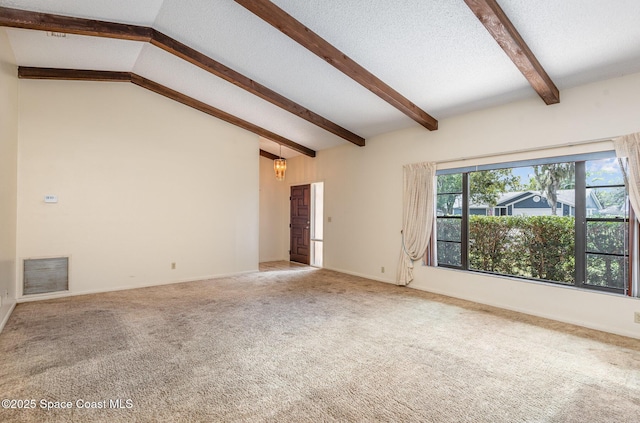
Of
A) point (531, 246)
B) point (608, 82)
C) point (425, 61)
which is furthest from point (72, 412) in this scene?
point (608, 82)

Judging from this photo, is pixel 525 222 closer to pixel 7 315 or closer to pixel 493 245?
pixel 493 245

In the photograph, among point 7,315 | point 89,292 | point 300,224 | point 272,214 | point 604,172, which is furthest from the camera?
point 272,214

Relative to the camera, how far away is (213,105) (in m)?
5.96

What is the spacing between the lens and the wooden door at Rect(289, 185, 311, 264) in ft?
26.1

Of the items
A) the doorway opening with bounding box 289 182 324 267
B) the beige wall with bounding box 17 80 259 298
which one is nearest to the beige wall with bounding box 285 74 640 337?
the doorway opening with bounding box 289 182 324 267

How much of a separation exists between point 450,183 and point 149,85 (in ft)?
17.1

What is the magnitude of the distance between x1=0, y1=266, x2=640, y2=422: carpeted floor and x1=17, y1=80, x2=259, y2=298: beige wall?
104 centimetres

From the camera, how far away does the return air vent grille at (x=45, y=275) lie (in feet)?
15.0

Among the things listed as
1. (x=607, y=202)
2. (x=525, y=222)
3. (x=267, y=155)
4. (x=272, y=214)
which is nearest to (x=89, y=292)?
(x=272, y=214)

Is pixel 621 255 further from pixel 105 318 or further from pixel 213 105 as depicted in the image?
pixel 213 105

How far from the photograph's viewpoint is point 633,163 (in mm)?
3291

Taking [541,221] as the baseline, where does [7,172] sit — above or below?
above

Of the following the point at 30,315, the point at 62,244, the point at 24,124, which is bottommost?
the point at 30,315

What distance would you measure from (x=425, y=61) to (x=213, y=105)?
3951 millimetres
